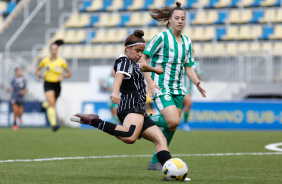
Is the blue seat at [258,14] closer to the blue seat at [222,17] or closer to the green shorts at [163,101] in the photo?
the blue seat at [222,17]

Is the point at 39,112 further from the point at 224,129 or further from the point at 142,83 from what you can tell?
the point at 142,83

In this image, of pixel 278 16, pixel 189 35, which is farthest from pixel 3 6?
pixel 278 16

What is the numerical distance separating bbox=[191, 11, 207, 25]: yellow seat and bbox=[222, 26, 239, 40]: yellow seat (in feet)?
4.95

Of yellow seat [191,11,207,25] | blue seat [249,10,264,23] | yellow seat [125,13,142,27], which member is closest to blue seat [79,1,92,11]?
yellow seat [125,13,142,27]

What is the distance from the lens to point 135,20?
87.6 ft

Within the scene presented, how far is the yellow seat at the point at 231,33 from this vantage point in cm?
2436

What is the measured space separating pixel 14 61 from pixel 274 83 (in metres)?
9.87

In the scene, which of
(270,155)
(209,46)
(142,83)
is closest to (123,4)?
(209,46)

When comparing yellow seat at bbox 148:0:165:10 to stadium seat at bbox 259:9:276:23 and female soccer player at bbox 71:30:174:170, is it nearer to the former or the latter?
stadium seat at bbox 259:9:276:23

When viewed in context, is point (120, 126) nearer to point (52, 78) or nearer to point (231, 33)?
point (52, 78)

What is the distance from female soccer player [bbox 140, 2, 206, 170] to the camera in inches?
296

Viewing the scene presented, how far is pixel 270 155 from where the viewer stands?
9000mm

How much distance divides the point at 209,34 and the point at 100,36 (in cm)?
502

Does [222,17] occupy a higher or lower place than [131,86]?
higher
